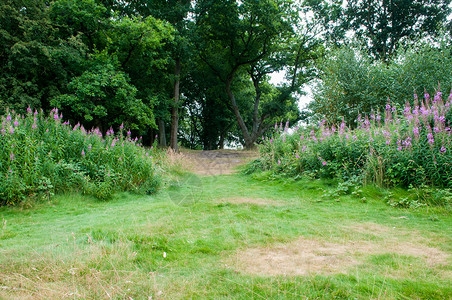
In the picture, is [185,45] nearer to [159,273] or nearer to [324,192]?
[324,192]

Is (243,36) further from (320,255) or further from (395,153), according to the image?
(320,255)

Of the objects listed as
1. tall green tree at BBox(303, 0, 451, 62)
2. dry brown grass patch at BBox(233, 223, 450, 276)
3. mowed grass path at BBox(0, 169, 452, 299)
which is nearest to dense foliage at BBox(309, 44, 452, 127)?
mowed grass path at BBox(0, 169, 452, 299)

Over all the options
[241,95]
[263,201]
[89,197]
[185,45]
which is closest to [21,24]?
[185,45]

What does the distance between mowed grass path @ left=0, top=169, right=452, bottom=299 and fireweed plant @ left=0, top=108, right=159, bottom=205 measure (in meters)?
0.42

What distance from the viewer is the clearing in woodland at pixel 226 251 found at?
82.7 inches

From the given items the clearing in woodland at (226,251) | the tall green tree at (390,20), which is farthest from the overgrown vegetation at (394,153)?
the tall green tree at (390,20)

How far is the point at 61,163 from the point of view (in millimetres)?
5688

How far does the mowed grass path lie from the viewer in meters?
2.10

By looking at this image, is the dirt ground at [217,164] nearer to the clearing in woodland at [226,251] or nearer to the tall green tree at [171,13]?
the tall green tree at [171,13]

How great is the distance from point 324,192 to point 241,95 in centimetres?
2342

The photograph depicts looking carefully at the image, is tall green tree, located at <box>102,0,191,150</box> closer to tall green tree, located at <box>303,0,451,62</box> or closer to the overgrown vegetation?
the overgrown vegetation

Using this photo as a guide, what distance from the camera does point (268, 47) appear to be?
2020cm

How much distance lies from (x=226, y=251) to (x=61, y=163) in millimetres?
4302

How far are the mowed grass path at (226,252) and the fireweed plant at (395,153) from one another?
83cm
